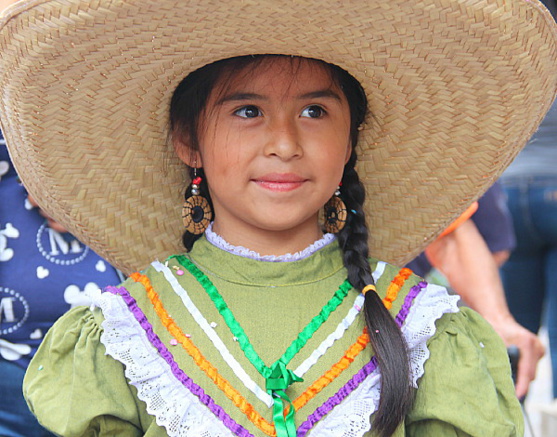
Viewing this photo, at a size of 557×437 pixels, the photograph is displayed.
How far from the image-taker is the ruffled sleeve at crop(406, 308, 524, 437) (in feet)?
6.18

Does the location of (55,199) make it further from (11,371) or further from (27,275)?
(11,371)

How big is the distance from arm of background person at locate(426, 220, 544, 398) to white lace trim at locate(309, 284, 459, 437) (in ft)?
3.83

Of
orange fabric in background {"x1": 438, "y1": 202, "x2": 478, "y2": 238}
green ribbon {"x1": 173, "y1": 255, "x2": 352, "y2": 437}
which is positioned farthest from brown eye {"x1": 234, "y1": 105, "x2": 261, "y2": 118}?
orange fabric in background {"x1": 438, "y1": 202, "x2": 478, "y2": 238}

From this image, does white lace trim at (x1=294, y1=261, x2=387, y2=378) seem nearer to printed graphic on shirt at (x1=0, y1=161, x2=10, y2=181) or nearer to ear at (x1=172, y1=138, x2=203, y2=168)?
ear at (x1=172, y1=138, x2=203, y2=168)

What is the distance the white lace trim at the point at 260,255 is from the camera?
203 centimetres

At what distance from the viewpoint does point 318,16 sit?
5.73 feet

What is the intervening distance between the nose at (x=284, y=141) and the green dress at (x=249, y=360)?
247 millimetres

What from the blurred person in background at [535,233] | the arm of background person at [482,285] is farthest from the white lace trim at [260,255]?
the blurred person in background at [535,233]

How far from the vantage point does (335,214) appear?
2.17m

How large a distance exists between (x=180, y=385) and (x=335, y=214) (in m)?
0.55

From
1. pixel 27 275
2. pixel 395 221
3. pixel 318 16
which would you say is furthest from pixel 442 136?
pixel 27 275

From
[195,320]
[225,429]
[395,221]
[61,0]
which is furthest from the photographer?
[395,221]

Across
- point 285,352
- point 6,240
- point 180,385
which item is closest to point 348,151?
point 285,352

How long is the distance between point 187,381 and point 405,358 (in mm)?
430
